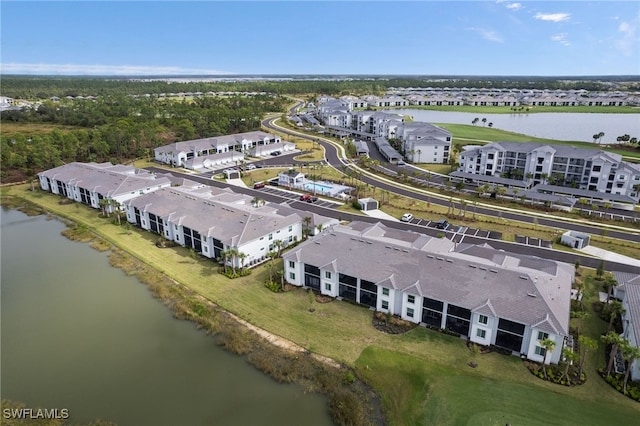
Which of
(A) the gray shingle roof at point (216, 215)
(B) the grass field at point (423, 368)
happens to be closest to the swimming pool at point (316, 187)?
(A) the gray shingle roof at point (216, 215)

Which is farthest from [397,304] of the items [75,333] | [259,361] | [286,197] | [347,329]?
[286,197]

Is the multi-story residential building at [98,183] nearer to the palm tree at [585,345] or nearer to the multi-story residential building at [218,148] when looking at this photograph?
the multi-story residential building at [218,148]

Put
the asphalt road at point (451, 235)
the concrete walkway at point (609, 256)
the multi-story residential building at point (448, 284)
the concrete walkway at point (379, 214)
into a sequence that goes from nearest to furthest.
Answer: the multi-story residential building at point (448, 284)
the asphalt road at point (451, 235)
the concrete walkway at point (609, 256)
the concrete walkway at point (379, 214)

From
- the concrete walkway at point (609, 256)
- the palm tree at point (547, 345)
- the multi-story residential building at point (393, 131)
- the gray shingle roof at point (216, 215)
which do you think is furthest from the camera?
the multi-story residential building at point (393, 131)

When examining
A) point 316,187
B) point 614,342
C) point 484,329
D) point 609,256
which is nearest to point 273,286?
point 484,329

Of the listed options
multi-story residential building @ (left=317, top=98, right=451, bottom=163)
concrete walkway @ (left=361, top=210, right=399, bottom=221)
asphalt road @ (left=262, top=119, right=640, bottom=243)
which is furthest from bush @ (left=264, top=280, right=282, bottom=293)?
multi-story residential building @ (left=317, top=98, right=451, bottom=163)

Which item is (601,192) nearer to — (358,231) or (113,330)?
(358,231)

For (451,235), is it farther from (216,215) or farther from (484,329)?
(216,215)
